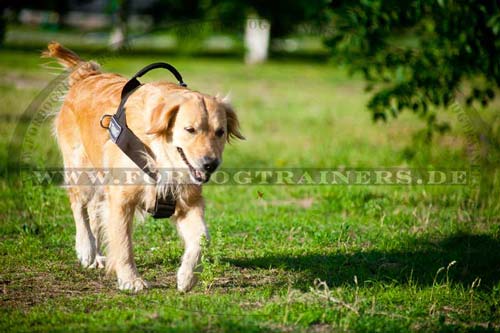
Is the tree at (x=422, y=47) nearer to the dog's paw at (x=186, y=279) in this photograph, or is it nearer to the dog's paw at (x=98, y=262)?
the dog's paw at (x=98, y=262)

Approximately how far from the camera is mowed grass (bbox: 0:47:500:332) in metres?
4.67

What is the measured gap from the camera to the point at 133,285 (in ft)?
17.2

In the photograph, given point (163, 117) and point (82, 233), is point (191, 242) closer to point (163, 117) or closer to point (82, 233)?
point (163, 117)

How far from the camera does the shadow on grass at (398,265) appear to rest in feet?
18.8

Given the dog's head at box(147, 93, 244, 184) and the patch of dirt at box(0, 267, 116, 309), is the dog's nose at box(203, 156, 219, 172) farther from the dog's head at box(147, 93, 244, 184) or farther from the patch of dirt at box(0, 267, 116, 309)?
the patch of dirt at box(0, 267, 116, 309)

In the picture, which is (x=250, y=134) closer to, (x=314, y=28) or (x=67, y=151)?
(x=314, y=28)

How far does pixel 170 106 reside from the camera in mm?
5004

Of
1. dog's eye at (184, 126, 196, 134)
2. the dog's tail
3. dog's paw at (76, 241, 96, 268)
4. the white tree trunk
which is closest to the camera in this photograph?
dog's eye at (184, 126, 196, 134)

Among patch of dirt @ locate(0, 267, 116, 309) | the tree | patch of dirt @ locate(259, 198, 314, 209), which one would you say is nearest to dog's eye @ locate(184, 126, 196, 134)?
patch of dirt @ locate(0, 267, 116, 309)

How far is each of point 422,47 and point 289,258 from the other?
175 inches

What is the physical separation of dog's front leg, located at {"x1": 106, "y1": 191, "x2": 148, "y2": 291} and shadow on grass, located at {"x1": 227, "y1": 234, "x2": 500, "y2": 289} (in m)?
1.07

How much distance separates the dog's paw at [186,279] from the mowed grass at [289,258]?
9 centimetres

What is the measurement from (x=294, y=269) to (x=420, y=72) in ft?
14.2

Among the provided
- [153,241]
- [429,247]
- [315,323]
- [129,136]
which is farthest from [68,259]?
[429,247]
